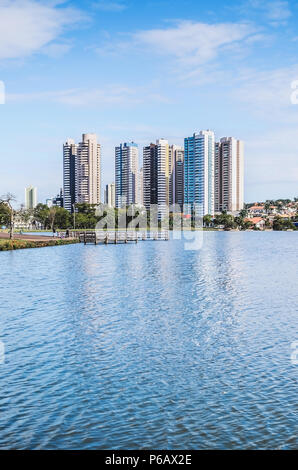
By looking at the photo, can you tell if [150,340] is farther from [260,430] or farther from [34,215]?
[34,215]

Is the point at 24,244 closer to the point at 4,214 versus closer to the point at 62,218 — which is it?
the point at 4,214

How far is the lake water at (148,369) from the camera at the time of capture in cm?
1359

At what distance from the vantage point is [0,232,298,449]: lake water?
13594mm

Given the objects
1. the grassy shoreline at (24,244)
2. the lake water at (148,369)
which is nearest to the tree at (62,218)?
the grassy shoreline at (24,244)

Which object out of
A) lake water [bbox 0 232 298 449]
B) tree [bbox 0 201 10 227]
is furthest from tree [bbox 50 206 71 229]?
lake water [bbox 0 232 298 449]

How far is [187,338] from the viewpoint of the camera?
23438mm

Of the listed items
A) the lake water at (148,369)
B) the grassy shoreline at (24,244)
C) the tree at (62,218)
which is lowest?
the lake water at (148,369)

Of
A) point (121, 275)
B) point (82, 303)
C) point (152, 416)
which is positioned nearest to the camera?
point (152, 416)

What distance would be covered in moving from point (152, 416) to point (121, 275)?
34376mm

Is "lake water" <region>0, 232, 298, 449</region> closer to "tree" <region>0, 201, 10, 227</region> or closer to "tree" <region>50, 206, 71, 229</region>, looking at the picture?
"tree" <region>0, 201, 10, 227</region>

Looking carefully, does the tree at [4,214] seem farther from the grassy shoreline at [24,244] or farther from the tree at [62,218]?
the grassy shoreline at [24,244]

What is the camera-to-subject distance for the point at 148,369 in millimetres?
18781

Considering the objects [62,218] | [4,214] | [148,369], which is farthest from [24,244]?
[62,218]
